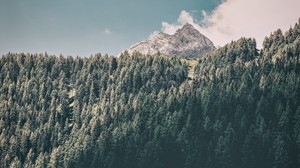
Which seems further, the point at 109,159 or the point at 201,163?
the point at 109,159

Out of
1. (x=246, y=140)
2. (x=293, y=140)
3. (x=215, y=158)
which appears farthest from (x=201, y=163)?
(x=293, y=140)

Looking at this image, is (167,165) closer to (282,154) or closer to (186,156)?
(186,156)

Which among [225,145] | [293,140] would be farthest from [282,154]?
[225,145]

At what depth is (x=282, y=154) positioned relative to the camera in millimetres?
179000

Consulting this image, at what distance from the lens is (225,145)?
616 feet

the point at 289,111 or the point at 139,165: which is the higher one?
the point at 289,111

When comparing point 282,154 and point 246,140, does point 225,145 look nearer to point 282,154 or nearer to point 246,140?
point 246,140

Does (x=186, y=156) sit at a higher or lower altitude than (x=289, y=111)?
lower

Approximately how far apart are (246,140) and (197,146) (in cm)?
1951

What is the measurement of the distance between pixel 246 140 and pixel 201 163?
A: 19635 millimetres

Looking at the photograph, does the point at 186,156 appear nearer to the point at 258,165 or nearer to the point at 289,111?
the point at 258,165

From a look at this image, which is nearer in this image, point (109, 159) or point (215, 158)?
point (215, 158)

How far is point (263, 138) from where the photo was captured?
617 ft

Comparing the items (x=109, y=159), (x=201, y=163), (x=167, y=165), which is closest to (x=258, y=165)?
(x=201, y=163)
